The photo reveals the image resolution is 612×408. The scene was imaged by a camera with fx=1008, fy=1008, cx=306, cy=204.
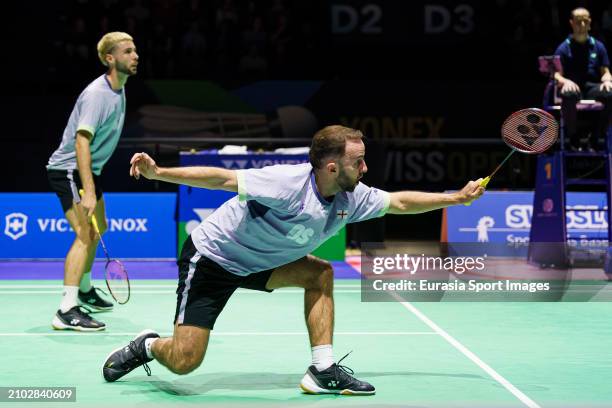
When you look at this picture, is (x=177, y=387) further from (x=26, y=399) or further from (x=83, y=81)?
(x=83, y=81)

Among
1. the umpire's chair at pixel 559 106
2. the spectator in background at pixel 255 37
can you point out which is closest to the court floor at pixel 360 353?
the umpire's chair at pixel 559 106

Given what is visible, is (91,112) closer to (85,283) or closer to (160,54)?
(85,283)

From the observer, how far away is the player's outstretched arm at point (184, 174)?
4062 mm

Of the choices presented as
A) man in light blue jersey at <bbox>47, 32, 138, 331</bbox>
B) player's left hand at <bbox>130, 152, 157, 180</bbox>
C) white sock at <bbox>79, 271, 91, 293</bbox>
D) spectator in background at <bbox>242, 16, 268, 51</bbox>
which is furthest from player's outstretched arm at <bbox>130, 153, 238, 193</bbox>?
spectator in background at <bbox>242, 16, 268, 51</bbox>

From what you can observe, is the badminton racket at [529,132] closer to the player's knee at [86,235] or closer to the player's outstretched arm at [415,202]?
the player's outstretched arm at [415,202]

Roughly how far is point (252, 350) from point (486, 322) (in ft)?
6.13

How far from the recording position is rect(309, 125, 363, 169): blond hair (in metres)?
4.41

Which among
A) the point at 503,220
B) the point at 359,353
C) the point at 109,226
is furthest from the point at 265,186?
the point at 503,220

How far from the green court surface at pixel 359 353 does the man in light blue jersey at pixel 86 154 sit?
0.91 feet

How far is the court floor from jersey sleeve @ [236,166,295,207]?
880 millimetres

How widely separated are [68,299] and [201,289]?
2.10 meters

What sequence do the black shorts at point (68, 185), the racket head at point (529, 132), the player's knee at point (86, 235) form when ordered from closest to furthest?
the racket head at point (529, 132) → the player's knee at point (86, 235) → the black shorts at point (68, 185)

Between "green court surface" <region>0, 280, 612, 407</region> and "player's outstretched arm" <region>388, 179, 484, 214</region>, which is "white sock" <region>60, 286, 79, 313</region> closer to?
"green court surface" <region>0, 280, 612, 407</region>

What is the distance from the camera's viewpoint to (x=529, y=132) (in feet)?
17.8
